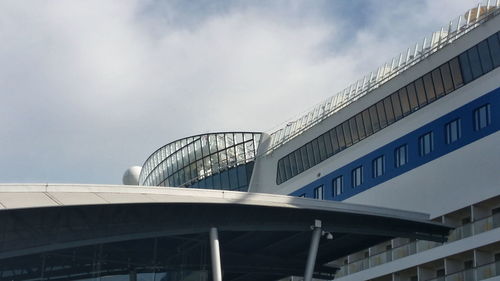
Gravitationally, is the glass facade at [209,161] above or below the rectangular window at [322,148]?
above

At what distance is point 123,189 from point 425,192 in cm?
1868

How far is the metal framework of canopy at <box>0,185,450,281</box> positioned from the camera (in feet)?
89.6

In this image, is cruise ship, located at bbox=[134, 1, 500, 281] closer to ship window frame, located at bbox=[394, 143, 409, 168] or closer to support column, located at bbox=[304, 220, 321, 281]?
ship window frame, located at bbox=[394, 143, 409, 168]

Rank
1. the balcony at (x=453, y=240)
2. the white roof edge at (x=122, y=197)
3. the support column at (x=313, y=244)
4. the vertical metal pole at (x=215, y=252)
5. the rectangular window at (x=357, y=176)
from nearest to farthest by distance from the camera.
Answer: the white roof edge at (x=122, y=197)
the vertical metal pole at (x=215, y=252)
the support column at (x=313, y=244)
the balcony at (x=453, y=240)
the rectangular window at (x=357, y=176)

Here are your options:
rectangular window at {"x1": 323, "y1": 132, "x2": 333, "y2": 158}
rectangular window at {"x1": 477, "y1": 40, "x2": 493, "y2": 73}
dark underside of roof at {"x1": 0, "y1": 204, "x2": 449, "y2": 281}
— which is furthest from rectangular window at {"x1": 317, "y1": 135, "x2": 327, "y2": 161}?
dark underside of roof at {"x1": 0, "y1": 204, "x2": 449, "y2": 281}

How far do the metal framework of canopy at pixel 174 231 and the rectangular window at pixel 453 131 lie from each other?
6246 mm

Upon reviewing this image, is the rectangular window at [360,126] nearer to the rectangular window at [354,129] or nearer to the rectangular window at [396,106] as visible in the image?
the rectangular window at [354,129]

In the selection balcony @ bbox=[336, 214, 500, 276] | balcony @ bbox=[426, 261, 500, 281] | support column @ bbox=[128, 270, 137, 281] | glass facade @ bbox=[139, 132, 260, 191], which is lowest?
support column @ bbox=[128, 270, 137, 281]

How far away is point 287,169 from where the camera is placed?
55844 mm

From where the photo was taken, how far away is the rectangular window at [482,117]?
39778 millimetres

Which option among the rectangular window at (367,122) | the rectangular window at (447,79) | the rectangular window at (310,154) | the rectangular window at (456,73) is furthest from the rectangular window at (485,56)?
the rectangular window at (310,154)

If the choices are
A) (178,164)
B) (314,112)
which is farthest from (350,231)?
(178,164)

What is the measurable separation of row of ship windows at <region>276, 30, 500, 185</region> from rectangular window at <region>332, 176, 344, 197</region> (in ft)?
5.29

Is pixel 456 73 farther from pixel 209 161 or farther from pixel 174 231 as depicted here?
pixel 209 161
